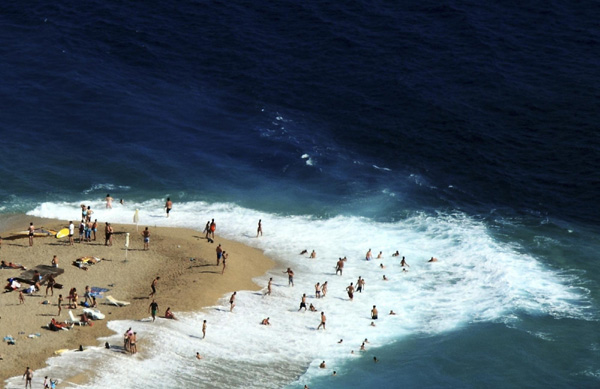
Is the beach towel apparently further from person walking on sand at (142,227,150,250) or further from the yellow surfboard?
the yellow surfboard

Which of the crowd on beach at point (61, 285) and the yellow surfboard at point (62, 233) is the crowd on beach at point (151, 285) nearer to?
the crowd on beach at point (61, 285)

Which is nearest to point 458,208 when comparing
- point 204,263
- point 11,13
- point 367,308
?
point 367,308

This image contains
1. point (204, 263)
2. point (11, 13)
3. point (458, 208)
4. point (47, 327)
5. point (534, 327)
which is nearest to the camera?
point (47, 327)

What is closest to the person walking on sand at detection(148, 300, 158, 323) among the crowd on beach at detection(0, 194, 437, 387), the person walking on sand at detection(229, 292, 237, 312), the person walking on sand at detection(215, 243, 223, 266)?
the crowd on beach at detection(0, 194, 437, 387)

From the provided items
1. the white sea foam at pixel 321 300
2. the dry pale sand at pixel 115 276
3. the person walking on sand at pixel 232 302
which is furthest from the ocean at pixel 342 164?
the dry pale sand at pixel 115 276

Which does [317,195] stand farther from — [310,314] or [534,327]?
[534,327]
